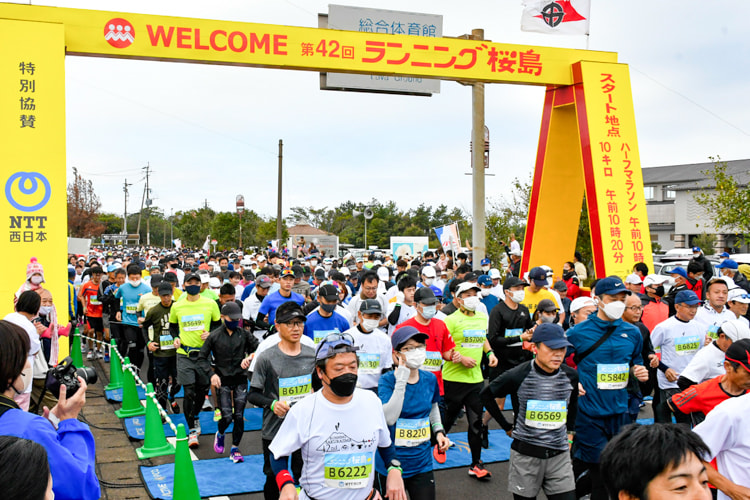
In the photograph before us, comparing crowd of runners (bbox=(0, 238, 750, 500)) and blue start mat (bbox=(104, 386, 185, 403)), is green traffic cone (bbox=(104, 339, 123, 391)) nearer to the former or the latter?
blue start mat (bbox=(104, 386, 185, 403))

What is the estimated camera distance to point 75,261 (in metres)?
19.7

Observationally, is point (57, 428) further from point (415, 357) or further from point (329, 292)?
point (329, 292)

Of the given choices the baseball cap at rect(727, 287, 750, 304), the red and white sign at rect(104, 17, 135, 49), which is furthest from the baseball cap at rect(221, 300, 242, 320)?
the red and white sign at rect(104, 17, 135, 49)

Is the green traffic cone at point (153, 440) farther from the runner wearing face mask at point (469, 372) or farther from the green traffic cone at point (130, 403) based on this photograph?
the runner wearing face mask at point (469, 372)

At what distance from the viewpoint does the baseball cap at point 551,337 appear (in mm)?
4605

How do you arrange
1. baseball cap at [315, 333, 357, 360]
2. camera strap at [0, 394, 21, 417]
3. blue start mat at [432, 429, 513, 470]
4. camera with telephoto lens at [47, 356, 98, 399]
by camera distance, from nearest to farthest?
camera strap at [0, 394, 21, 417]
camera with telephoto lens at [47, 356, 98, 399]
baseball cap at [315, 333, 357, 360]
blue start mat at [432, 429, 513, 470]

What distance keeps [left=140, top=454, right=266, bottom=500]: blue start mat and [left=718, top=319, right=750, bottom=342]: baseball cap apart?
15.5ft

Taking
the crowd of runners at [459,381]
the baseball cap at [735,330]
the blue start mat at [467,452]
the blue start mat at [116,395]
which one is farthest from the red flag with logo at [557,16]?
the blue start mat at [116,395]

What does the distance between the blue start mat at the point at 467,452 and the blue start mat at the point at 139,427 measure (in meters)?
3.48

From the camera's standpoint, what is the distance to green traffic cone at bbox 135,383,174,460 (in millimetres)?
7418

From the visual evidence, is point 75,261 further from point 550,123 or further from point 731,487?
point 731,487

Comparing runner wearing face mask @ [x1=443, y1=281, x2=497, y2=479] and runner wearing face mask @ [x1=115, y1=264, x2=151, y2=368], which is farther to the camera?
runner wearing face mask @ [x1=115, y1=264, x2=151, y2=368]

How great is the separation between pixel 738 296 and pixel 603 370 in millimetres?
3352

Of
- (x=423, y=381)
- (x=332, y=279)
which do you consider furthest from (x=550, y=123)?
(x=423, y=381)
